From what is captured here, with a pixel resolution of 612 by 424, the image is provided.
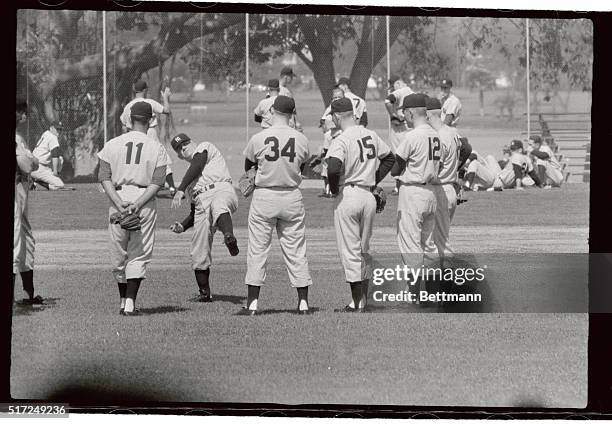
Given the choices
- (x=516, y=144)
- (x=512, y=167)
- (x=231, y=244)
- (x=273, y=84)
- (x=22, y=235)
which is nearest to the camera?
(x=22, y=235)

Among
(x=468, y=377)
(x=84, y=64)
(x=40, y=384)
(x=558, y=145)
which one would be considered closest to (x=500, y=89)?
(x=558, y=145)

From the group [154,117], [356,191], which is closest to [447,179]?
[356,191]

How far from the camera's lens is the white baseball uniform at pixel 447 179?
44.9ft

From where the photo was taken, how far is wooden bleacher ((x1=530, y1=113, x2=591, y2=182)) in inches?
495

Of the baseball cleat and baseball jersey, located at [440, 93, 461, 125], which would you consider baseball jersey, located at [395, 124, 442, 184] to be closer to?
baseball jersey, located at [440, 93, 461, 125]

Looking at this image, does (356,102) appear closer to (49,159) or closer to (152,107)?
(152,107)

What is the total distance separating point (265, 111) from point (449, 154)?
5.72 ft

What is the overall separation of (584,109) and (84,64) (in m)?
4.12

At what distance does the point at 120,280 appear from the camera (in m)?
13.2

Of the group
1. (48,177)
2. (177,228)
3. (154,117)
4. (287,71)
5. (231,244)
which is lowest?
(231,244)

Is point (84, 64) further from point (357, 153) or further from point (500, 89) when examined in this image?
point (500, 89)

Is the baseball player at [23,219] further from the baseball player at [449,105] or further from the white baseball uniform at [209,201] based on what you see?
the baseball player at [449,105]

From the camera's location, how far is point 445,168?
14.0m

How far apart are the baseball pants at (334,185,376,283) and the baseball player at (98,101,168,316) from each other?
5.10 ft
